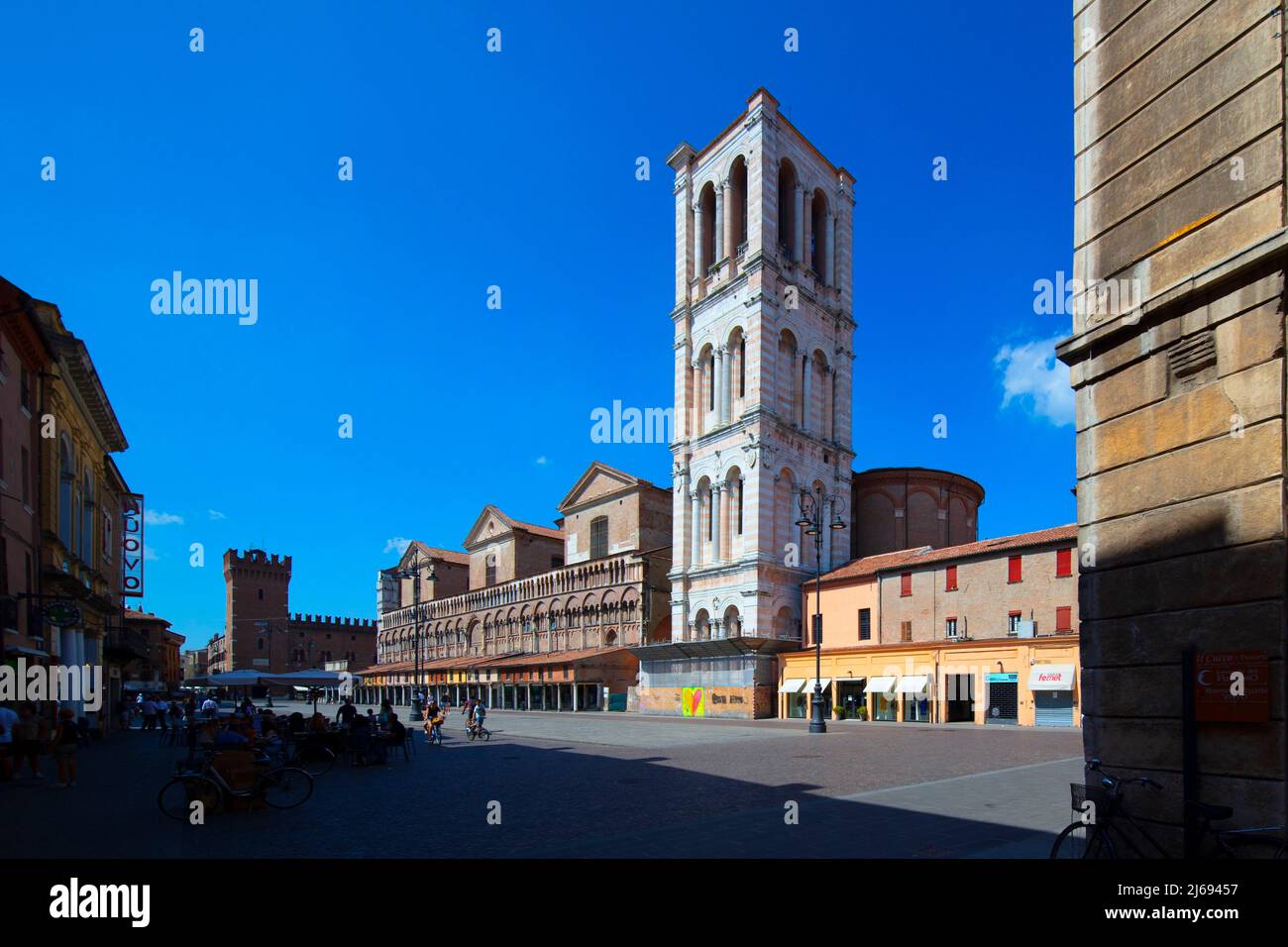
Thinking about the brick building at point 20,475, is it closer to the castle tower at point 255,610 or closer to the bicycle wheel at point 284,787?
the bicycle wheel at point 284,787

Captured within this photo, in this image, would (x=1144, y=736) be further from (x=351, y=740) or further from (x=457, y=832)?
(x=351, y=740)

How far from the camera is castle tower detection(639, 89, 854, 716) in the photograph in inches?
1955

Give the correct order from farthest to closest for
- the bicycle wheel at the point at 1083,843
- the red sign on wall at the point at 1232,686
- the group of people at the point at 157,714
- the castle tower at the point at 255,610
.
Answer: the castle tower at the point at 255,610 → the group of people at the point at 157,714 → the bicycle wheel at the point at 1083,843 → the red sign on wall at the point at 1232,686

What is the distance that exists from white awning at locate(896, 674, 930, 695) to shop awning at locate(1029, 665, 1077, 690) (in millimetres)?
5122

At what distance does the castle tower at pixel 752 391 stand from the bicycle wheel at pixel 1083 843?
4016 centimetres

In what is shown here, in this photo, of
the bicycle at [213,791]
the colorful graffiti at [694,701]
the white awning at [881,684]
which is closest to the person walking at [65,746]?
the bicycle at [213,791]

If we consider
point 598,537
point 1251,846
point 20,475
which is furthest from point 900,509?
point 1251,846

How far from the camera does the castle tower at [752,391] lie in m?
49.7

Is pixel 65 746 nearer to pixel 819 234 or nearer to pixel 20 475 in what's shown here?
pixel 20 475

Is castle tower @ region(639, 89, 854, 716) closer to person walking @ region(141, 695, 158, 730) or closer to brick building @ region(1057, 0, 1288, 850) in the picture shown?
person walking @ region(141, 695, 158, 730)

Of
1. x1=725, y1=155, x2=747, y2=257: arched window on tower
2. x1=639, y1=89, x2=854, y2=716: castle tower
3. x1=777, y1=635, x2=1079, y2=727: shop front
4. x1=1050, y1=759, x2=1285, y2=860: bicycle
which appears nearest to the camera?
x1=1050, y1=759, x2=1285, y2=860: bicycle

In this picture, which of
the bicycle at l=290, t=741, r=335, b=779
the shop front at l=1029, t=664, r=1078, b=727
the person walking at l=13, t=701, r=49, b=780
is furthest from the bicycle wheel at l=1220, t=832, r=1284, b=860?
the shop front at l=1029, t=664, r=1078, b=727

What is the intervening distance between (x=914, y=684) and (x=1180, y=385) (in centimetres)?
3463

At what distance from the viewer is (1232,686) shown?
281 inches
